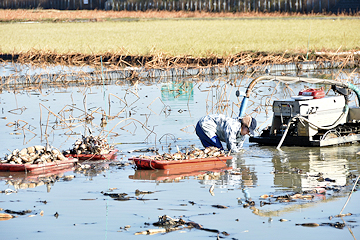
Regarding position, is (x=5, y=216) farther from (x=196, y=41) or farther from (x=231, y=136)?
(x=196, y=41)

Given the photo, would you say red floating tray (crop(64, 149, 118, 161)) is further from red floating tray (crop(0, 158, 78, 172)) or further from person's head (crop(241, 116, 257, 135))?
person's head (crop(241, 116, 257, 135))

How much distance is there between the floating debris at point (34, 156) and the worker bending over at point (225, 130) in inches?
92.3

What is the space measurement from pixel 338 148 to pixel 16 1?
2762 inches

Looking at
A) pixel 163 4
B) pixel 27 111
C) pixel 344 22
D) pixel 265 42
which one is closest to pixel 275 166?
pixel 27 111

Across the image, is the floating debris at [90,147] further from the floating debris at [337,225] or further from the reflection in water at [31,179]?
the floating debris at [337,225]

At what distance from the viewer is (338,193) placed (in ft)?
24.7

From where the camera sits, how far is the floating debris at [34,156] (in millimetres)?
9242

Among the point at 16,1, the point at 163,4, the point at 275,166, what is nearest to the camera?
the point at 275,166

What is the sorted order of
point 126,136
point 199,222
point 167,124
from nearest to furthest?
point 199,222 < point 126,136 < point 167,124

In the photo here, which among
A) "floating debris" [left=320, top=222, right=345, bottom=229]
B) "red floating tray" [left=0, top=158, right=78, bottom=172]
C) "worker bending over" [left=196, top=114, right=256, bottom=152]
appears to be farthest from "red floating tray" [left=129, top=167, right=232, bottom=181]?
"floating debris" [left=320, top=222, right=345, bottom=229]

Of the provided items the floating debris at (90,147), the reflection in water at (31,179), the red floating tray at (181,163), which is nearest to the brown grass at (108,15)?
the floating debris at (90,147)

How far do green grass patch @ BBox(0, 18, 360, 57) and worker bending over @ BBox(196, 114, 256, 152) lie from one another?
14.7 metres

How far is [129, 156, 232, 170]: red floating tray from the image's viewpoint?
359 inches

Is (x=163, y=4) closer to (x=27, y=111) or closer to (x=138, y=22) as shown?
(x=138, y=22)
